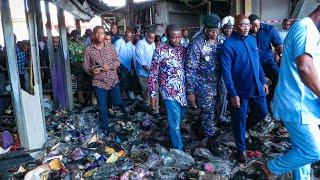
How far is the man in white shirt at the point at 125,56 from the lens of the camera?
8883 millimetres

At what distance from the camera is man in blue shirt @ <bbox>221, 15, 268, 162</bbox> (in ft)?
14.8

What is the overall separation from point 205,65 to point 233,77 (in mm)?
446

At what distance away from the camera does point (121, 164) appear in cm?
487

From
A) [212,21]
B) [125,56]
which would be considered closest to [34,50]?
[212,21]

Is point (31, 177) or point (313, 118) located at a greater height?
point (313, 118)

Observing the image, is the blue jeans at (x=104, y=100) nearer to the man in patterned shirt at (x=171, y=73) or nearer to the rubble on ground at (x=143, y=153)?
the rubble on ground at (x=143, y=153)

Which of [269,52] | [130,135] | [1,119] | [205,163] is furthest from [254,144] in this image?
[1,119]

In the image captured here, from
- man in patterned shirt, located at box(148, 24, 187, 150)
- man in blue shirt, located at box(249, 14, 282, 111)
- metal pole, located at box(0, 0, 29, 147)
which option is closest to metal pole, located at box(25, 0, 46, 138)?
metal pole, located at box(0, 0, 29, 147)

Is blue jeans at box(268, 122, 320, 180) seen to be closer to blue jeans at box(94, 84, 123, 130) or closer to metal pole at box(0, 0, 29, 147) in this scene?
blue jeans at box(94, 84, 123, 130)

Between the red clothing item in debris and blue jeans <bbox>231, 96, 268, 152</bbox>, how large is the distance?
7.43ft

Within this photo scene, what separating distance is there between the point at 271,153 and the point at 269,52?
183 cm

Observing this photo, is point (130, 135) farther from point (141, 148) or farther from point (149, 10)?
point (149, 10)

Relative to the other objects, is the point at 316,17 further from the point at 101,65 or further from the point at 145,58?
the point at 145,58

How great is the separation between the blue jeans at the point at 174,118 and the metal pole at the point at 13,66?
2.07 meters
